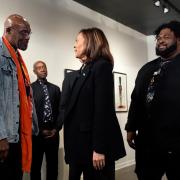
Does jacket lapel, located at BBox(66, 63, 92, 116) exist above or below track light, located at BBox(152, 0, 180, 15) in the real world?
below

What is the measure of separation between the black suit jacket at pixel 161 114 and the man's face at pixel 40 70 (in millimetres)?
1702

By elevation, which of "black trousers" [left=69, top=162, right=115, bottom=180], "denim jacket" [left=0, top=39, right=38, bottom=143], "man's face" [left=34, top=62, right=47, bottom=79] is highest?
"man's face" [left=34, top=62, right=47, bottom=79]

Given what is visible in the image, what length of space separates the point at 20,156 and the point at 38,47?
2.62m

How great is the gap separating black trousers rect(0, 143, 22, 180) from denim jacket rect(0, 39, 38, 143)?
2.6 inches

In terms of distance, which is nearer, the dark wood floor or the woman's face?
the woman's face

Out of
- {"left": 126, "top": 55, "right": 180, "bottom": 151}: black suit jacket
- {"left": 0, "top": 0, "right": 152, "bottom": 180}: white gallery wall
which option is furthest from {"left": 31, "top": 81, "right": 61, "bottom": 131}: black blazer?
{"left": 126, "top": 55, "right": 180, "bottom": 151}: black suit jacket

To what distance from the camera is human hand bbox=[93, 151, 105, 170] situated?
5.74 feet

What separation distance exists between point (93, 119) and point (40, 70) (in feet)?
7.25

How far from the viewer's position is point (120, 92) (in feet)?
19.8

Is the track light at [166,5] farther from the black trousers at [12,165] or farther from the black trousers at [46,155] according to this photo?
the black trousers at [12,165]

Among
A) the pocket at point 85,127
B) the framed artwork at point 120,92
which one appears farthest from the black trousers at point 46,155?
the framed artwork at point 120,92

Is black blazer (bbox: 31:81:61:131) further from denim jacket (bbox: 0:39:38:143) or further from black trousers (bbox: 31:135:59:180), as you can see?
denim jacket (bbox: 0:39:38:143)

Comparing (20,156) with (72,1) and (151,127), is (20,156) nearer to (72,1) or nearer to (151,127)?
(151,127)

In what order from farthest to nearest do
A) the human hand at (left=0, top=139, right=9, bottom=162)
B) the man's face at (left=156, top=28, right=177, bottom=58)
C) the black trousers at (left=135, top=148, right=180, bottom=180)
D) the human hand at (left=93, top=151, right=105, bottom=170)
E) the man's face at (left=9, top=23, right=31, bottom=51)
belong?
the man's face at (left=156, top=28, right=177, bottom=58) < the black trousers at (left=135, top=148, right=180, bottom=180) < the man's face at (left=9, top=23, right=31, bottom=51) < the human hand at (left=93, top=151, right=105, bottom=170) < the human hand at (left=0, top=139, right=9, bottom=162)
